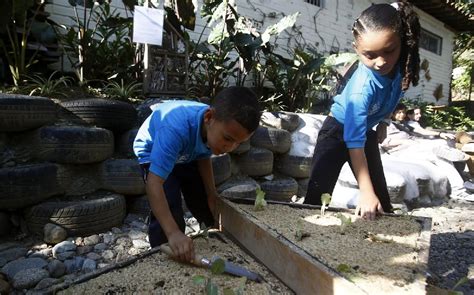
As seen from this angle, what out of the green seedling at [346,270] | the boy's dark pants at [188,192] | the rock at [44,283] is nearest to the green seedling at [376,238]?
the green seedling at [346,270]

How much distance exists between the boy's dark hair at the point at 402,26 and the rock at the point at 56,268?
6.99 feet

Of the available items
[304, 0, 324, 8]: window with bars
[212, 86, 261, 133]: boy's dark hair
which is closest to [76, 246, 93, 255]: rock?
[212, 86, 261, 133]: boy's dark hair

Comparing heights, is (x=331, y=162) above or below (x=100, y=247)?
above

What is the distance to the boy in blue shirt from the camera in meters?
1.34

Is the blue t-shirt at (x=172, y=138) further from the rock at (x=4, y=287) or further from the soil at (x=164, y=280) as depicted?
the rock at (x=4, y=287)

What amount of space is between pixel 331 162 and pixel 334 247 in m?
0.89

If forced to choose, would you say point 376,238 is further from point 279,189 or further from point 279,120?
point 279,120

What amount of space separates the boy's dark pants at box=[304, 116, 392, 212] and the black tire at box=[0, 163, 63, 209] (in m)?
1.84

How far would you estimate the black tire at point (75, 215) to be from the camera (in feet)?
8.22

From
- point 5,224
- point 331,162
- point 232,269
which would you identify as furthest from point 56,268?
point 331,162

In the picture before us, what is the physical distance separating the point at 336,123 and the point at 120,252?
1682 mm

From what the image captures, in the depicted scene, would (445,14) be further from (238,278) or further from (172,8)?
(238,278)

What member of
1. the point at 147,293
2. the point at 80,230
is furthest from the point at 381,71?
the point at 80,230

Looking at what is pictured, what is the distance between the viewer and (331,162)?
7.00 ft
